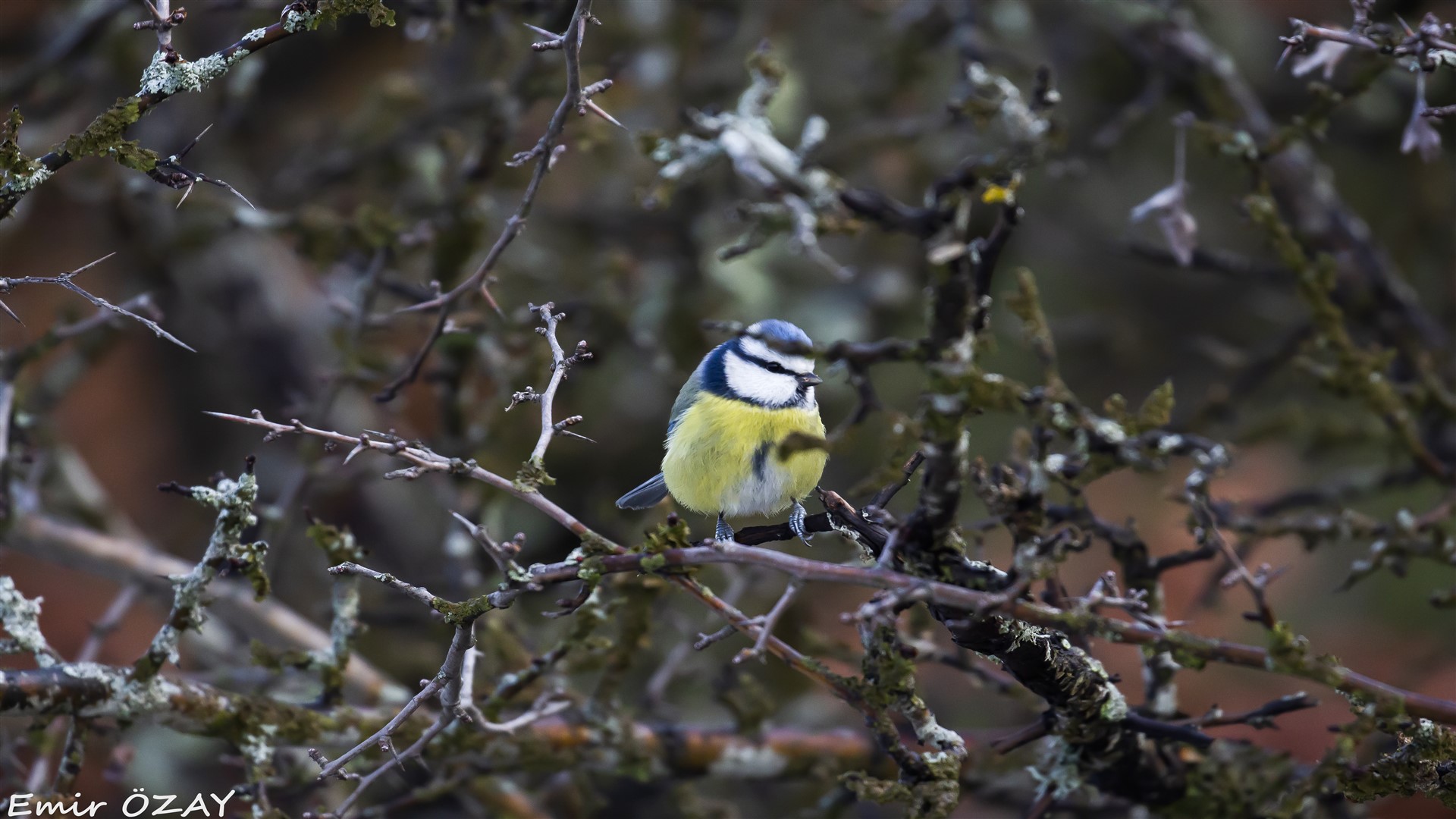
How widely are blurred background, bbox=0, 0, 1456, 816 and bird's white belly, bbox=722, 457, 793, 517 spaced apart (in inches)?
14.0

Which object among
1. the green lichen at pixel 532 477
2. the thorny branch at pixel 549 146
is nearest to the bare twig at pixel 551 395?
the green lichen at pixel 532 477

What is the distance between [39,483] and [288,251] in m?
1.88

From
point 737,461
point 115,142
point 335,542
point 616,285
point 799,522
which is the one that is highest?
point 115,142

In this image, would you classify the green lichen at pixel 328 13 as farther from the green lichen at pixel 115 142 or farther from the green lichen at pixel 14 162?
the green lichen at pixel 14 162

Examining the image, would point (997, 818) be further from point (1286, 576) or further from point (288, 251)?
point (288, 251)

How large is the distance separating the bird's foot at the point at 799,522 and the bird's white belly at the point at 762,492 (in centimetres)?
2

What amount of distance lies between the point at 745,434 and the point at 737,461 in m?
0.08

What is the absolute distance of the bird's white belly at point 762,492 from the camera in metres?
2.22

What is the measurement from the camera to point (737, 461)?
7.54 ft

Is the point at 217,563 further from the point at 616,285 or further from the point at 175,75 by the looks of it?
the point at 616,285

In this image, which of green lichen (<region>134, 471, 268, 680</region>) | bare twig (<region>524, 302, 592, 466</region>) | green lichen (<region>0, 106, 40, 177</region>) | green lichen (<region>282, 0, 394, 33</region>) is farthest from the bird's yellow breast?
green lichen (<region>0, 106, 40, 177</region>)

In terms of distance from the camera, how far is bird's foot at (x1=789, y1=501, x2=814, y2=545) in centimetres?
203

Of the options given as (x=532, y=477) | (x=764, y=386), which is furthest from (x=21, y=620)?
(x=764, y=386)

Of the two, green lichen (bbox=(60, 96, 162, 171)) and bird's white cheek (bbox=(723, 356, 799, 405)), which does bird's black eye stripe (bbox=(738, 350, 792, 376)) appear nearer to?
bird's white cheek (bbox=(723, 356, 799, 405))
